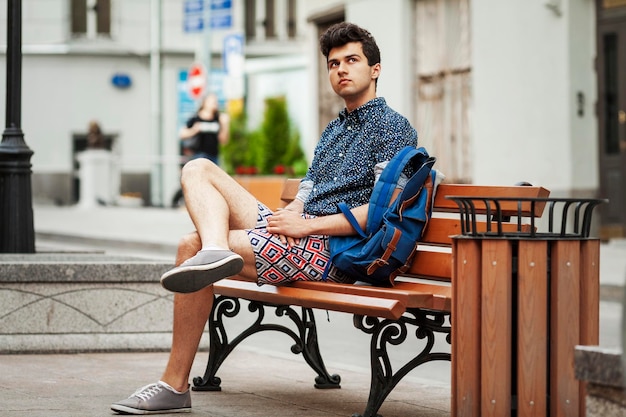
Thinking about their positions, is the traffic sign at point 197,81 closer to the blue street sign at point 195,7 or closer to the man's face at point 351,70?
the blue street sign at point 195,7

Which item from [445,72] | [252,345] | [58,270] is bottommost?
[252,345]

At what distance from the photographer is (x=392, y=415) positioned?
17.6 feet

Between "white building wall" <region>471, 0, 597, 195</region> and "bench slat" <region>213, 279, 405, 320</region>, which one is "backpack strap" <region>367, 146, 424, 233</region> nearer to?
"bench slat" <region>213, 279, 405, 320</region>

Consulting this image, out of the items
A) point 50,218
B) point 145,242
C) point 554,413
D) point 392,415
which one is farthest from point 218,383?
point 50,218

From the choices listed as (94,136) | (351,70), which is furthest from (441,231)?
(94,136)

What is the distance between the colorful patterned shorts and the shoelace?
0.64 meters

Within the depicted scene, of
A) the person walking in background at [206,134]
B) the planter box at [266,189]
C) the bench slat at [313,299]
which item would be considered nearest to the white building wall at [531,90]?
the planter box at [266,189]

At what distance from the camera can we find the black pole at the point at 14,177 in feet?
27.6

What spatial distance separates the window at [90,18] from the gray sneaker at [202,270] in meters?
35.3

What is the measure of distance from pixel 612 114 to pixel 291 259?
36.4ft

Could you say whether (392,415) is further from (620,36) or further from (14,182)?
(620,36)

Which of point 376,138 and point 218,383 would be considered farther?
point 218,383

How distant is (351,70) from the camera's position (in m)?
5.48

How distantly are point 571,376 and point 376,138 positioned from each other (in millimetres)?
1520
